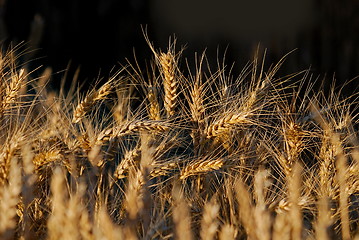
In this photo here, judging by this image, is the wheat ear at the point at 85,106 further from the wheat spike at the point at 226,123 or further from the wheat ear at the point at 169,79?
the wheat spike at the point at 226,123

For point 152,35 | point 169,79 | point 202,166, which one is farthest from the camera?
point 152,35

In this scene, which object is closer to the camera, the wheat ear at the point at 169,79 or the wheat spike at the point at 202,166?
the wheat spike at the point at 202,166

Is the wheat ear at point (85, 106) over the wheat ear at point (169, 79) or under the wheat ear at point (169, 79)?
under

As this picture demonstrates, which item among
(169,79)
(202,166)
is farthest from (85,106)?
(202,166)

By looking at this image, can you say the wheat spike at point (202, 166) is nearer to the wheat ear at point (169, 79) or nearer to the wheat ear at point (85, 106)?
the wheat ear at point (169, 79)

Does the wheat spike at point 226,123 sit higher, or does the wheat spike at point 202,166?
the wheat spike at point 226,123

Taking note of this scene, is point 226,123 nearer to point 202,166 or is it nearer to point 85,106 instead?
point 202,166

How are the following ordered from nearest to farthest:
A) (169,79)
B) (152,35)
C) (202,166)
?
(202,166)
(169,79)
(152,35)

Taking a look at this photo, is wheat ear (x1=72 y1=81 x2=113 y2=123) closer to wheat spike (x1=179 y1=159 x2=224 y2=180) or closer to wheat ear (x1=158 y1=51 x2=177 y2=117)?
wheat ear (x1=158 y1=51 x2=177 y2=117)

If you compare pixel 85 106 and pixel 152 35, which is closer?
pixel 85 106

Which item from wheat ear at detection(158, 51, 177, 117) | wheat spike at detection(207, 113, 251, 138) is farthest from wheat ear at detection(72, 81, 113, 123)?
wheat spike at detection(207, 113, 251, 138)

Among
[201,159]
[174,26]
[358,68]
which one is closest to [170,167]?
[201,159]

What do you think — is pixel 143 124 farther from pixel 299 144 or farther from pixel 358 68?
pixel 358 68

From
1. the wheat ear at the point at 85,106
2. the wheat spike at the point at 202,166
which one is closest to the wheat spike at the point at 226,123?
the wheat spike at the point at 202,166
